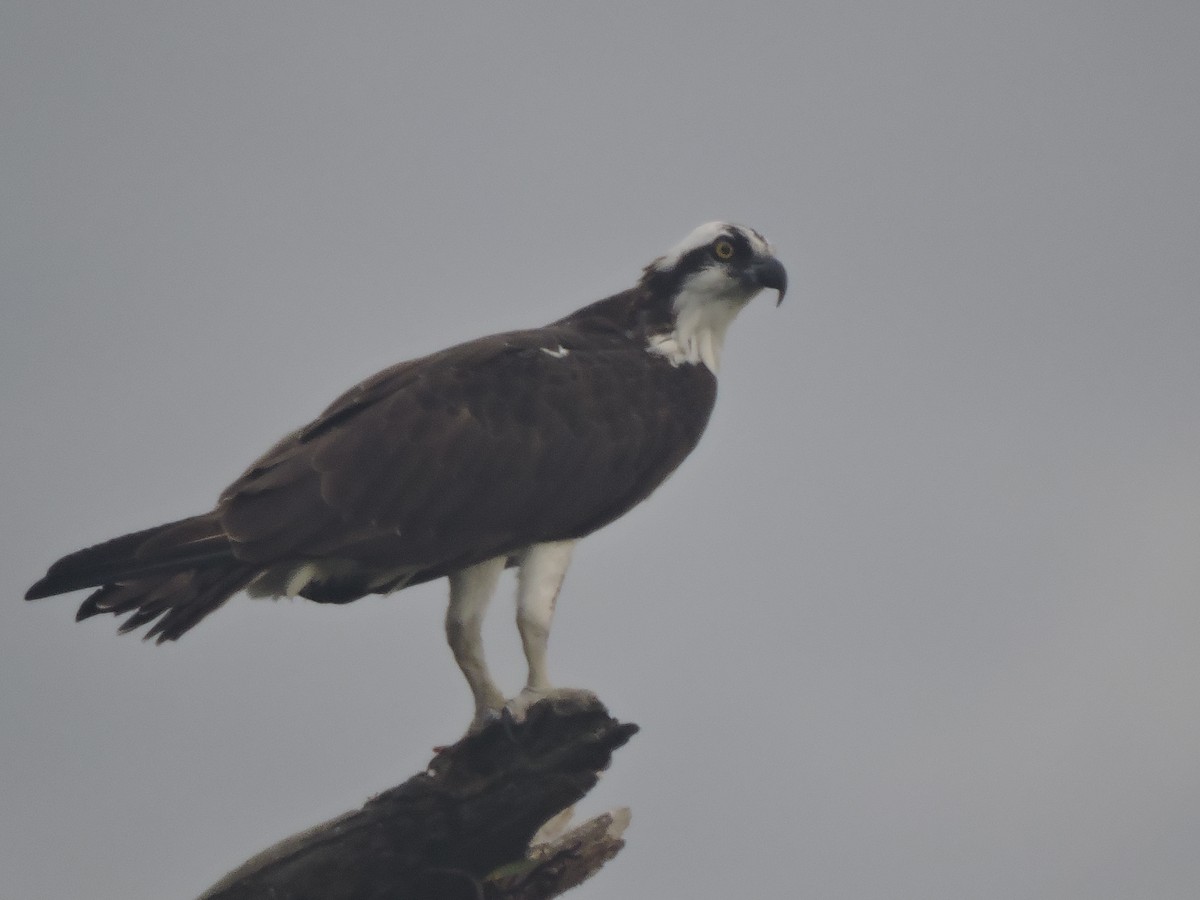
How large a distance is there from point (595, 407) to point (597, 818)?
8.10 feet

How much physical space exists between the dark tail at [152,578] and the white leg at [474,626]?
5.06 feet

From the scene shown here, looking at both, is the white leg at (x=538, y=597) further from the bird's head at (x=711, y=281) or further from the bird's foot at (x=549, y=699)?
the bird's head at (x=711, y=281)

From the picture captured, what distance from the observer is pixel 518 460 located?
32.1 ft

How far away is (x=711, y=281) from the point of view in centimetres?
1092

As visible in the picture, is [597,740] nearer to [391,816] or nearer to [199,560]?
[391,816]

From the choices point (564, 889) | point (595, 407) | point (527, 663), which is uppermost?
point (595, 407)

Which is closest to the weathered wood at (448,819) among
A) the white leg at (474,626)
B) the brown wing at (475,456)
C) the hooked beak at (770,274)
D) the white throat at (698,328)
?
the white leg at (474,626)

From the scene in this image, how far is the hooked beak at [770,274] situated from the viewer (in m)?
10.9

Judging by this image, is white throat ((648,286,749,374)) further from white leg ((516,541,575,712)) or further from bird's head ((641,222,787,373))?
white leg ((516,541,575,712))

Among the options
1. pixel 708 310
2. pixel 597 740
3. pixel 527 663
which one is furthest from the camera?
pixel 708 310

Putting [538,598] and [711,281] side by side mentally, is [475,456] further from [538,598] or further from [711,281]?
[711,281]

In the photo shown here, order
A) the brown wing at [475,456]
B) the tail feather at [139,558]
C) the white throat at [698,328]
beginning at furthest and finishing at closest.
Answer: the white throat at [698,328] < the brown wing at [475,456] < the tail feather at [139,558]

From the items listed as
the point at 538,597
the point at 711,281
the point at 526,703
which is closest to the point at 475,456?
the point at 538,597

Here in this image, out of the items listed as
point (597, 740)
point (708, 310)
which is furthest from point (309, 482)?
point (708, 310)
